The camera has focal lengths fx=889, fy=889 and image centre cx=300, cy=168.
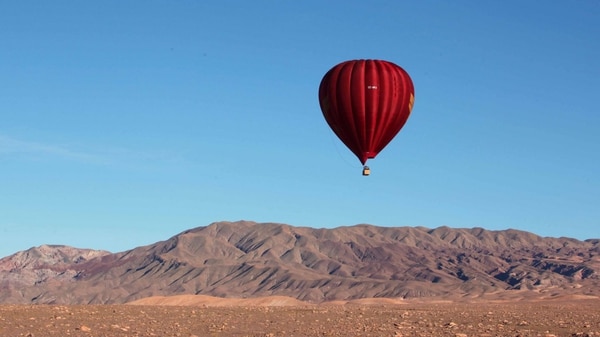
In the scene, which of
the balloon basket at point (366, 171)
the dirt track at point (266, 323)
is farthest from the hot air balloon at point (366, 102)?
the dirt track at point (266, 323)

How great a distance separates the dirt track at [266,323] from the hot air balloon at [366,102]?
973cm

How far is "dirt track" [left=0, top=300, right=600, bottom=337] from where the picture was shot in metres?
36.9

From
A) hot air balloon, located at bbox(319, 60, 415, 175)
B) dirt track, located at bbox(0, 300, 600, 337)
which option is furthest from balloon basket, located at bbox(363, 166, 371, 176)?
dirt track, located at bbox(0, 300, 600, 337)

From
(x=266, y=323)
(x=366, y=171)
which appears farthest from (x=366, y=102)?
(x=266, y=323)

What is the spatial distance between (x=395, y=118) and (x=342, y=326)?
14338 mm

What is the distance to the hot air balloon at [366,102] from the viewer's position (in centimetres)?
4878

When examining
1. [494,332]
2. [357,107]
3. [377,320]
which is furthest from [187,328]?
[357,107]

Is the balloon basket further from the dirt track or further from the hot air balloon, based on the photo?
the dirt track

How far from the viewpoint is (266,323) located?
41.9 m

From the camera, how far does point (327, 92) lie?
4969 cm

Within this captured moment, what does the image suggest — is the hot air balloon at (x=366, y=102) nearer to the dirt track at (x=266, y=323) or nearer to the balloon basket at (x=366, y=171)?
the balloon basket at (x=366, y=171)

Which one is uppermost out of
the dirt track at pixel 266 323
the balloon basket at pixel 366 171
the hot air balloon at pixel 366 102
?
the hot air balloon at pixel 366 102

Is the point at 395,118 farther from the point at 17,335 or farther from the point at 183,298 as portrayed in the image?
the point at 183,298

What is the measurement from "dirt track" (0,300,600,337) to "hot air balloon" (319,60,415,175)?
31.9ft
